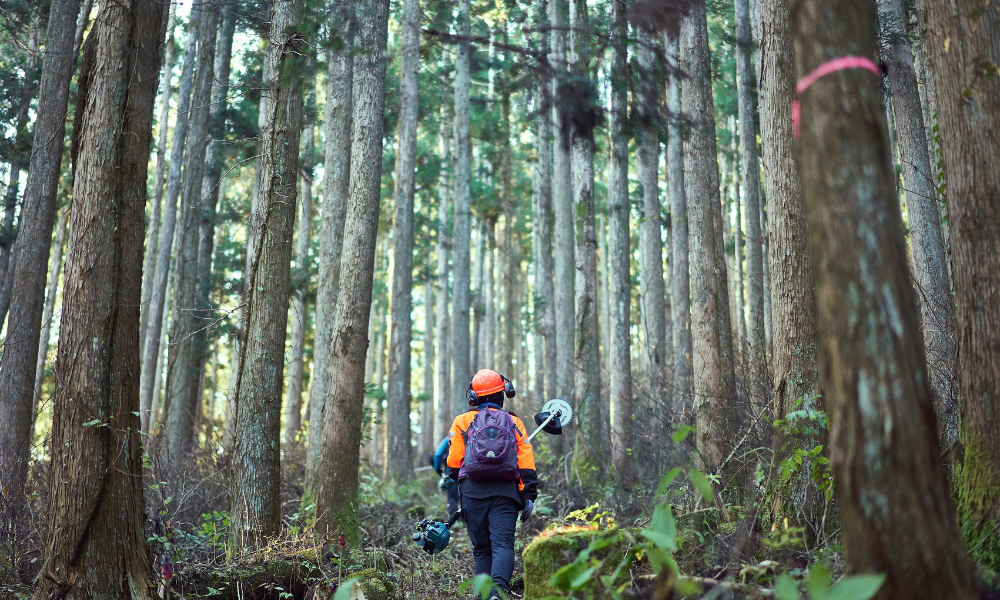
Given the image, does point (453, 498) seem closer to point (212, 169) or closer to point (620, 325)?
point (620, 325)

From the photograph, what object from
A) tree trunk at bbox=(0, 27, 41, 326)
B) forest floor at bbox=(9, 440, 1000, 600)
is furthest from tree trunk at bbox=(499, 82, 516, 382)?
forest floor at bbox=(9, 440, 1000, 600)

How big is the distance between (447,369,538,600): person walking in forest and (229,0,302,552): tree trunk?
6.15 ft

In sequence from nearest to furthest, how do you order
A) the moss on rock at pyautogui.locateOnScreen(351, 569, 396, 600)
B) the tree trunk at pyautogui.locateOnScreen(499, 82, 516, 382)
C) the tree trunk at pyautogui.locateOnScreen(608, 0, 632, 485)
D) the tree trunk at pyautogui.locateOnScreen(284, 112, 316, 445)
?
the moss on rock at pyautogui.locateOnScreen(351, 569, 396, 600) → the tree trunk at pyautogui.locateOnScreen(608, 0, 632, 485) → the tree trunk at pyautogui.locateOnScreen(284, 112, 316, 445) → the tree trunk at pyautogui.locateOnScreen(499, 82, 516, 382)

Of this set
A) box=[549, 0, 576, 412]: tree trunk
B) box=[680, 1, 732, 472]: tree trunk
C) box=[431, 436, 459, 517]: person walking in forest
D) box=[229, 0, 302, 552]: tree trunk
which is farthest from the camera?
box=[549, 0, 576, 412]: tree trunk

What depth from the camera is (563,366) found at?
1454 centimetres

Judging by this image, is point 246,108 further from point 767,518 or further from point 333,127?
point 767,518

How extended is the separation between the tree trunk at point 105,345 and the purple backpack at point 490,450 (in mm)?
2500

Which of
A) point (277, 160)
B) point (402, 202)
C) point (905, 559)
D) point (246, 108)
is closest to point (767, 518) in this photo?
point (905, 559)

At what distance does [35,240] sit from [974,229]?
10.1 m

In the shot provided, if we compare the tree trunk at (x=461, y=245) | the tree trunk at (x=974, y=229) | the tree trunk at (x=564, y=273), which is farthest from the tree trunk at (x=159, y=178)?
the tree trunk at (x=974, y=229)

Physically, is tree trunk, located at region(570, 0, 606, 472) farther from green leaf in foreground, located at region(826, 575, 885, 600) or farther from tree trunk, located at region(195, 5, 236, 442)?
green leaf in foreground, located at region(826, 575, 885, 600)

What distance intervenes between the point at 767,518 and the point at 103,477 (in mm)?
4714

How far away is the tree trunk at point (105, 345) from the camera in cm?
492

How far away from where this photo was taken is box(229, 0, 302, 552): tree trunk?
6.66 m
